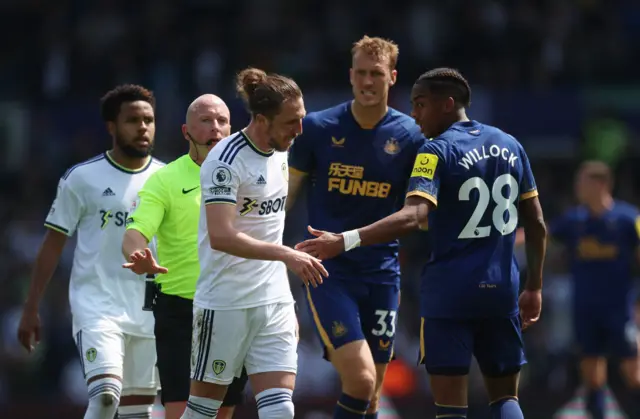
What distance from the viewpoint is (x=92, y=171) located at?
8.97 meters

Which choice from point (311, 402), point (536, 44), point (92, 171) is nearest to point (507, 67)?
point (536, 44)

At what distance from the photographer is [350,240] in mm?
7355

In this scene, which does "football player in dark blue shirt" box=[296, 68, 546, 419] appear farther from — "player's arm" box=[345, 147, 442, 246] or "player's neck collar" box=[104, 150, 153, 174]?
"player's neck collar" box=[104, 150, 153, 174]

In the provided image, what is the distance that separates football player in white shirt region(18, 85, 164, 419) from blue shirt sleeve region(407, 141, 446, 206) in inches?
96.2

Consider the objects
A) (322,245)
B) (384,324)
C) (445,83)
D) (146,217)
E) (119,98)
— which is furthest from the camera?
(119,98)

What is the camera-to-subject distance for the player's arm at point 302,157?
28.9 feet

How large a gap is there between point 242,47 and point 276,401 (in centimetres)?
1434

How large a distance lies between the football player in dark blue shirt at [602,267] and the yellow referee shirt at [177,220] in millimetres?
6049

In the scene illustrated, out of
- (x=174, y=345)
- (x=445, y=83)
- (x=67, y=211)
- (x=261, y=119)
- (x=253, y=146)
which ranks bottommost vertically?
(x=174, y=345)

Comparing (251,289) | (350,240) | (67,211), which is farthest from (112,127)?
(350,240)

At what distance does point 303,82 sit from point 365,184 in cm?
1164

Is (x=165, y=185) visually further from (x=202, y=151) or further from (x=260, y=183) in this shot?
(x=260, y=183)

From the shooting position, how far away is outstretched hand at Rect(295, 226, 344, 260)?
7.28 m

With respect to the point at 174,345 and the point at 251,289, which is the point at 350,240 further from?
the point at 174,345
